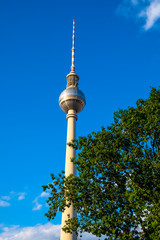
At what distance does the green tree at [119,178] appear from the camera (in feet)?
61.4

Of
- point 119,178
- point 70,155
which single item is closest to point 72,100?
point 70,155

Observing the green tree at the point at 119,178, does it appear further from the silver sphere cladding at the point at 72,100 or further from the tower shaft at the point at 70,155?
the silver sphere cladding at the point at 72,100

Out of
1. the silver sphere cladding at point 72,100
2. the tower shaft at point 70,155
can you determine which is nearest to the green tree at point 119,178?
the tower shaft at point 70,155

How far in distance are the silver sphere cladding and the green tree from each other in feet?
133

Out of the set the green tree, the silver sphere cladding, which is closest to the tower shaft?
the silver sphere cladding

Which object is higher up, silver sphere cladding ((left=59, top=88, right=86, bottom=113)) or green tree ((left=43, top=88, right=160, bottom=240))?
silver sphere cladding ((left=59, top=88, right=86, bottom=113))

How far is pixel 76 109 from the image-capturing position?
64.6m

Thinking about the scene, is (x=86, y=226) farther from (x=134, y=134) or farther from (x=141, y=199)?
(x=134, y=134)

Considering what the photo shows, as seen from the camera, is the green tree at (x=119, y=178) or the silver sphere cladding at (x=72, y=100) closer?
the green tree at (x=119, y=178)

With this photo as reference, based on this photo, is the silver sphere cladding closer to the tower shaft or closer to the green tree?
the tower shaft

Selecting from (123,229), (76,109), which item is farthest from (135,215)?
(76,109)

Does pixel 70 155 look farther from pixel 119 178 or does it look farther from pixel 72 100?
pixel 119 178

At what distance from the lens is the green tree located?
18.7 metres

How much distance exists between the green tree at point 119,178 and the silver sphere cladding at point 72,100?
40.6m
